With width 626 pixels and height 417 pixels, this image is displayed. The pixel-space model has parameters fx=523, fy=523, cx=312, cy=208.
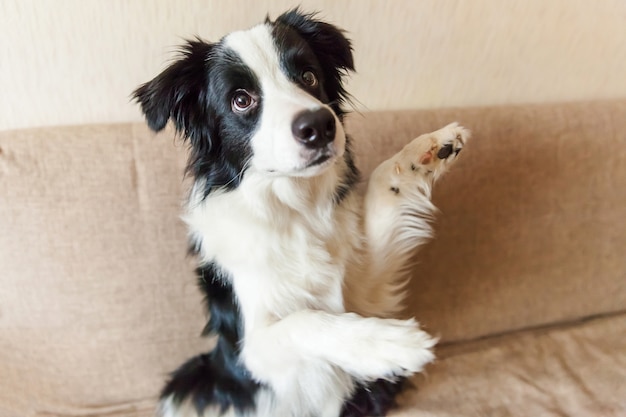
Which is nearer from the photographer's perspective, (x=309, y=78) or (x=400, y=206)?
(x=309, y=78)

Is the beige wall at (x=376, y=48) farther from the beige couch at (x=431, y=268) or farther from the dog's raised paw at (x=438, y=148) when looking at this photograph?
the dog's raised paw at (x=438, y=148)

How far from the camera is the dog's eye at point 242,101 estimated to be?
118 centimetres

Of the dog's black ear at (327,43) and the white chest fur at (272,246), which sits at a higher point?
the dog's black ear at (327,43)

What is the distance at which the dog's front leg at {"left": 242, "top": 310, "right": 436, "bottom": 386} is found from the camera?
103 centimetres

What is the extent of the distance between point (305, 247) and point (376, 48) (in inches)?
32.1

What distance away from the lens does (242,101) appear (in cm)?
119

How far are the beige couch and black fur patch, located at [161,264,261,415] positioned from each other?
18cm

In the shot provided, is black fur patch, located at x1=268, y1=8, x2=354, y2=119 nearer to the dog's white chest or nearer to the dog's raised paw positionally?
the dog's raised paw

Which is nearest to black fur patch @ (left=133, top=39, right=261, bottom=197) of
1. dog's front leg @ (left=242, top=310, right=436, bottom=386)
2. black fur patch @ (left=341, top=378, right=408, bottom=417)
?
dog's front leg @ (left=242, top=310, right=436, bottom=386)

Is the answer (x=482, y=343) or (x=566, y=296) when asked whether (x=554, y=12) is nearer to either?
(x=566, y=296)

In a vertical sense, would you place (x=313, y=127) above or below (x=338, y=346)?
above

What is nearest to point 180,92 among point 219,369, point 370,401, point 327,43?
point 327,43

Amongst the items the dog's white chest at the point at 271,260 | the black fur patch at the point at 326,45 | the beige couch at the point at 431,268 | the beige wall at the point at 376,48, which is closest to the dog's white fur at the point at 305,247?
the dog's white chest at the point at 271,260

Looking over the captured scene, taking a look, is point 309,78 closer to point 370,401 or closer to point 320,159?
point 320,159
